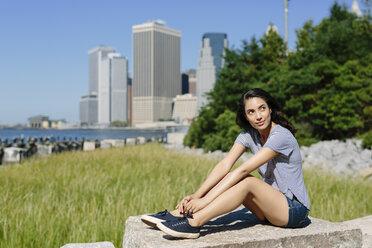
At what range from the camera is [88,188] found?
5.27 meters

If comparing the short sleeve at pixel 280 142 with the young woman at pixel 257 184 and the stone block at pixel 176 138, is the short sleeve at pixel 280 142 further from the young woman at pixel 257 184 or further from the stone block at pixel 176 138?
the stone block at pixel 176 138

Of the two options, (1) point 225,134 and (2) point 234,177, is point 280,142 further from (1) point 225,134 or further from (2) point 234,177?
(1) point 225,134

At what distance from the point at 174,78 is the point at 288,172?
162 m

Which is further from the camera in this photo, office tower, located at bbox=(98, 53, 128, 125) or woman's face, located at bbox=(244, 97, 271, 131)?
office tower, located at bbox=(98, 53, 128, 125)

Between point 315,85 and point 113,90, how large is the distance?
169285 millimetres

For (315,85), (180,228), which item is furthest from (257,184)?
(315,85)

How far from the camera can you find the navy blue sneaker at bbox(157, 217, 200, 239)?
2469 millimetres

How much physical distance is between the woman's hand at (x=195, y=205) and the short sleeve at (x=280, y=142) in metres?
0.69

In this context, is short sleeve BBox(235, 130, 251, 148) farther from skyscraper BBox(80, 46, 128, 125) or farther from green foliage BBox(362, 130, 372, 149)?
skyscraper BBox(80, 46, 128, 125)

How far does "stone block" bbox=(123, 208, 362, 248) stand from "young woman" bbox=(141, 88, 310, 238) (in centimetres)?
9

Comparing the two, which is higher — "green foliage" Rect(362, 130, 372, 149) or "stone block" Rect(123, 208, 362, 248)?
"green foliage" Rect(362, 130, 372, 149)

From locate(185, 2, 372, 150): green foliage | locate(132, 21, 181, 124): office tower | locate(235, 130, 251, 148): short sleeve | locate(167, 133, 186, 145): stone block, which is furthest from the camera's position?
locate(132, 21, 181, 124): office tower

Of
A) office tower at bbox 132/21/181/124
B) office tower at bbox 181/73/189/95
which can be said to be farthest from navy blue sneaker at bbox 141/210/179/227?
office tower at bbox 181/73/189/95

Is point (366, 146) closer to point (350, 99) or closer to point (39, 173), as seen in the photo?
point (350, 99)
